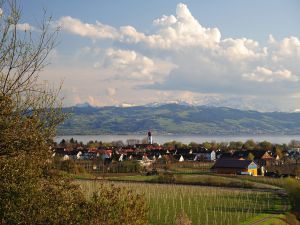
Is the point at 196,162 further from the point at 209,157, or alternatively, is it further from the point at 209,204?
the point at 209,204

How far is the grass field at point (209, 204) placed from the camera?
→ 4312 centimetres

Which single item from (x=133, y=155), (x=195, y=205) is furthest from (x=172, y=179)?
(x=133, y=155)

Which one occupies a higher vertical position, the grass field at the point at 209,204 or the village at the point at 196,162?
the village at the point at 196,162

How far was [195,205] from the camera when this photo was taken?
5216cm

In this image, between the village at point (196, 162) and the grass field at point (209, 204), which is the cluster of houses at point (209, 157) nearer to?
the village at point (196, 162)

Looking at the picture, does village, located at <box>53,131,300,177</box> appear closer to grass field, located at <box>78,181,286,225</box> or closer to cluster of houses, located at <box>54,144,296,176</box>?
cluster of houses, located at <box>54,144,296,176</box>

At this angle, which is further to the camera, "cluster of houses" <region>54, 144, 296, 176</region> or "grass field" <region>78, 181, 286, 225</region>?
"cluster of houses" <region>54, 144, 296, 176</region>

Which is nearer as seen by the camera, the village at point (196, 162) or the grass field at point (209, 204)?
the grass field at point (209, 204)

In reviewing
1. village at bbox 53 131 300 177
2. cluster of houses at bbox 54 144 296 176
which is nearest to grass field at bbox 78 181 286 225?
village at bbox 53 131 300 177

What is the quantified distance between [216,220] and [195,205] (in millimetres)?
10174

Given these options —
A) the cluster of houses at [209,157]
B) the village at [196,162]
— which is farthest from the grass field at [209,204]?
the cluster of houses at [209,157]

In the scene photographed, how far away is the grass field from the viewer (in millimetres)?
43125

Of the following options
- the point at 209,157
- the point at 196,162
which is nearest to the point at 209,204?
the point at 196,162

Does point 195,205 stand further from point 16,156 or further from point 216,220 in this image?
point 16,156
